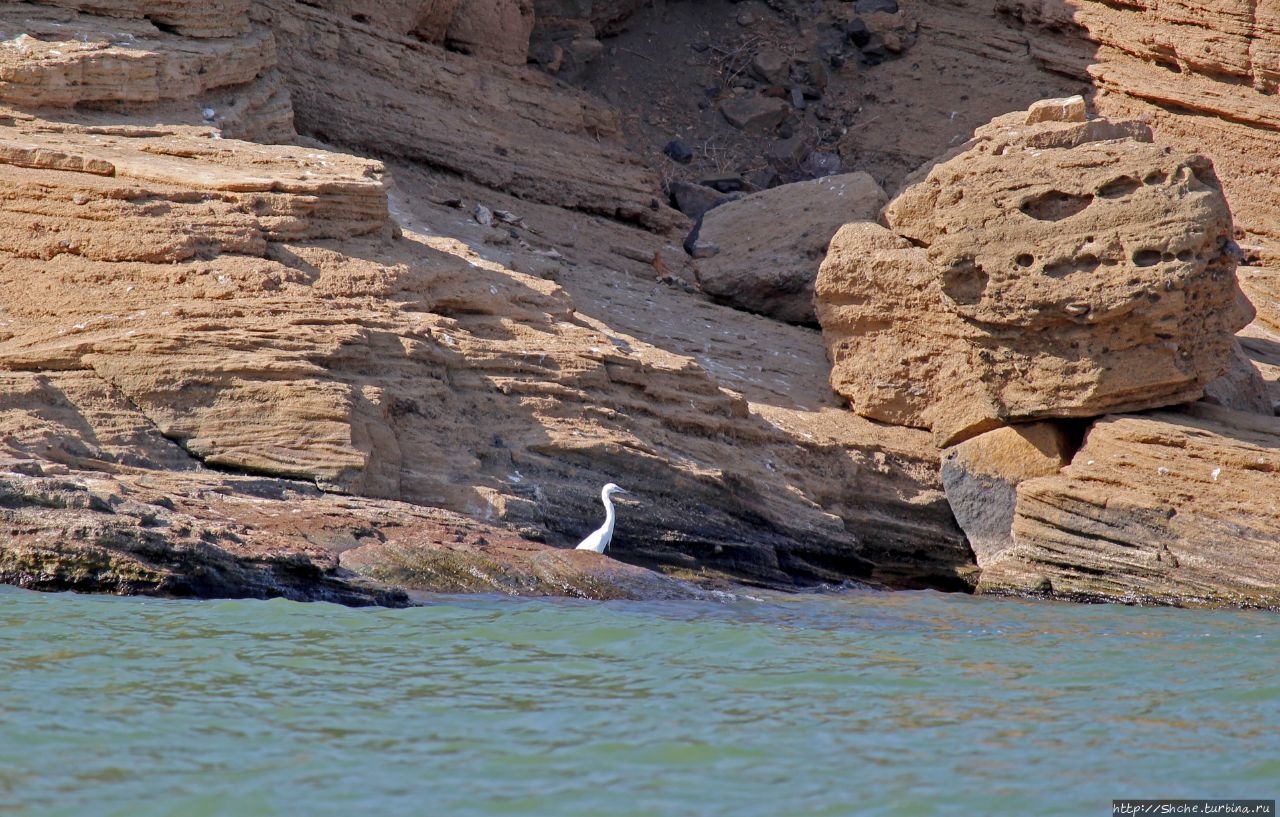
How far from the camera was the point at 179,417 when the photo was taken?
8.25m

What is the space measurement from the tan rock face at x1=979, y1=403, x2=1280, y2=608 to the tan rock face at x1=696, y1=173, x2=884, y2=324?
3.18m

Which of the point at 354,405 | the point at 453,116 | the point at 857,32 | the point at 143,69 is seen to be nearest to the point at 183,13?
the point at 143,69

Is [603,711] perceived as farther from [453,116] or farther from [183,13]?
[453,116]

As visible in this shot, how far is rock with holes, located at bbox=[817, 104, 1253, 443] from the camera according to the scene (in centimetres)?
923

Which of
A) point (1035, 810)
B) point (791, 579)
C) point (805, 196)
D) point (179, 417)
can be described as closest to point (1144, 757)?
point (1035, 810)

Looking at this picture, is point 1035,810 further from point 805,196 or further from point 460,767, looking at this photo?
point 805,196

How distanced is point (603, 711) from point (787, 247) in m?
7.21

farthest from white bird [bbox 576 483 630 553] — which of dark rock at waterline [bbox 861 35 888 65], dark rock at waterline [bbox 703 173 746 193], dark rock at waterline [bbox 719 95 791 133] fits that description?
dark rock at waterline [bbox 861 35 888 65]

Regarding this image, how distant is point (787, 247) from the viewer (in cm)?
1244

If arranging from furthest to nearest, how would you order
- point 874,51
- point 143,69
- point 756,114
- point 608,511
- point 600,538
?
point 874,51, point 756,114, point 143,69, point 608,511, point 600,538

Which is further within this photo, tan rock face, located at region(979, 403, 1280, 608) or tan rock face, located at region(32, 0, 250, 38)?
tan rock face, located at region(32, 0, 250, 38)

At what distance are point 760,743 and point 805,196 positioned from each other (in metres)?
8.03

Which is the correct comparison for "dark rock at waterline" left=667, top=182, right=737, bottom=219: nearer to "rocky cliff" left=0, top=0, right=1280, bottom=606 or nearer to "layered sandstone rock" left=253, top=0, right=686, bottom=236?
"layered sandstone rock" left=253, top=0, right=686, bottom=236

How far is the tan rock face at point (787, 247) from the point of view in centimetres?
1223
